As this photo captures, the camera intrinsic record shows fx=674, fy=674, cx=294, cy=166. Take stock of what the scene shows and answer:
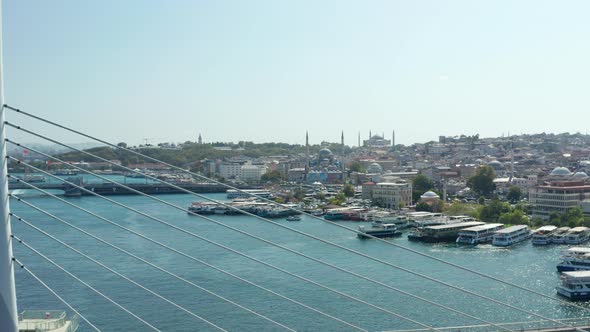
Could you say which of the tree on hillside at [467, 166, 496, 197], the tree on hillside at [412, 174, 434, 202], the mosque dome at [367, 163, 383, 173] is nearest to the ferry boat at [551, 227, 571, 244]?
the tree on hillside at [467, 166, 496, 197]

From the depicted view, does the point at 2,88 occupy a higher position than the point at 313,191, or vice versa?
the point at 2,88

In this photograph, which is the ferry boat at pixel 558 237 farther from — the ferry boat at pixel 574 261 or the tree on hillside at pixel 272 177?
the tree on hillside at pixel 272 177

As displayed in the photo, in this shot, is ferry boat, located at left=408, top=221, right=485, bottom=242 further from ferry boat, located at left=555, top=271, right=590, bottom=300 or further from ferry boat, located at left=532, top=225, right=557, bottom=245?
ferry boat, located at left=555, top=271, right=590, bottom=300

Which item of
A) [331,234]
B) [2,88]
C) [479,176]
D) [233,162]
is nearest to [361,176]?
[479,176]

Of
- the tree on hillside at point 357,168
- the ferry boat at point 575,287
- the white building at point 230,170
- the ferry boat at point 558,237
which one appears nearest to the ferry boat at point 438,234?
the ferry boat at point 558,237

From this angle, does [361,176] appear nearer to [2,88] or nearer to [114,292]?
[114,292]

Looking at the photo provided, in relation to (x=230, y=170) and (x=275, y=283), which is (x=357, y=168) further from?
(x=275, y=283)
